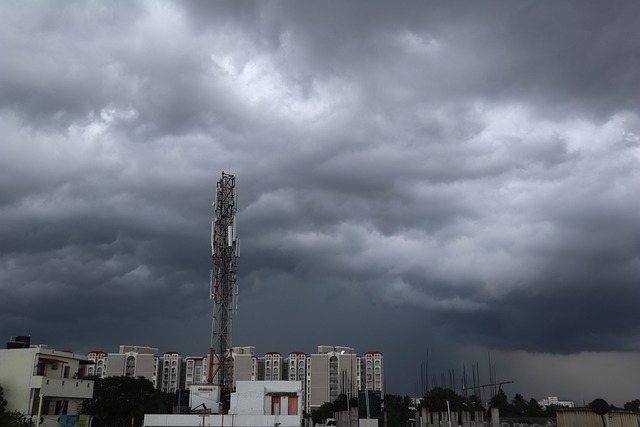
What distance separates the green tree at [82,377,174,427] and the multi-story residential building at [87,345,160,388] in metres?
90.2

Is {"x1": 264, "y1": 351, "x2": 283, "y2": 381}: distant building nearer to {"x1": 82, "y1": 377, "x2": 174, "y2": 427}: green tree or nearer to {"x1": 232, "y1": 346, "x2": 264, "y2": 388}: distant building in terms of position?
{"x1": 232, "y1": 346, "x2": 264, "y2": 388}: distant building

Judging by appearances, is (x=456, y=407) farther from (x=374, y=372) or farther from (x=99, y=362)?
(x=99, y=362)

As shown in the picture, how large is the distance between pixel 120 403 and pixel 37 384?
22.4 meters

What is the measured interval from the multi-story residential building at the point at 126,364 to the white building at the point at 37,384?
4346 inches

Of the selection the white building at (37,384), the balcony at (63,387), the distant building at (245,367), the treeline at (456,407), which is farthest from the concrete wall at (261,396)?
the distant building at (245,367)

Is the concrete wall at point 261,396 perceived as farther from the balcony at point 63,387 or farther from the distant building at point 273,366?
the distant building at point 273,366

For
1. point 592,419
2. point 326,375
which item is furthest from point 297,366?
point 592,419

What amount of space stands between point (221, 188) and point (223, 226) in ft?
15.8

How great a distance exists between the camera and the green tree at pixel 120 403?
221ft

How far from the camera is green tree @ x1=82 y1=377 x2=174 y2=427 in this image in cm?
6738

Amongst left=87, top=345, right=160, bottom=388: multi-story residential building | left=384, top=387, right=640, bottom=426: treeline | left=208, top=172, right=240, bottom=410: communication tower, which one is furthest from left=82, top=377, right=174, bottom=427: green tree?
left=87, top=345, right=160, bottom=388: multi-story residential building

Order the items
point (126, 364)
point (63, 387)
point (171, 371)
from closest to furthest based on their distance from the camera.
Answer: point (63, 387) → point (126, 364) → point (171, 371)

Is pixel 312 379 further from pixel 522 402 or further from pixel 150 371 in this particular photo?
pixel 522 402

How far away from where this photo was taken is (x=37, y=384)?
4762 centimetres
